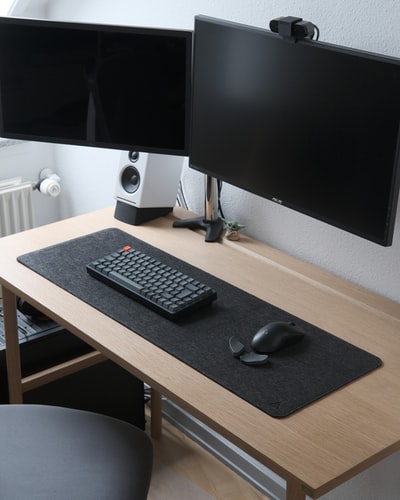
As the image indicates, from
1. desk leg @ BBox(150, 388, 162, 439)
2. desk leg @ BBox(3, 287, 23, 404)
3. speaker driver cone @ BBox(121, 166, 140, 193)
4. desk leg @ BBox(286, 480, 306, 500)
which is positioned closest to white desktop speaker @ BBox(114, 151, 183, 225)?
speaker driver cone @ BBox(121, 166, 140, 193)

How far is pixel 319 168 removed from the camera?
1896mm

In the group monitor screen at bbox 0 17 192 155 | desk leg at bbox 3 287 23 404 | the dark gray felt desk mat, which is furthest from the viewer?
desk leg at bbox 3 287 23 404

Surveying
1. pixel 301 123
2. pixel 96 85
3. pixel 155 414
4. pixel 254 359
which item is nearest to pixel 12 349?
pixel 155 414

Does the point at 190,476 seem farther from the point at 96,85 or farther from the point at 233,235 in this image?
the point at 96,85

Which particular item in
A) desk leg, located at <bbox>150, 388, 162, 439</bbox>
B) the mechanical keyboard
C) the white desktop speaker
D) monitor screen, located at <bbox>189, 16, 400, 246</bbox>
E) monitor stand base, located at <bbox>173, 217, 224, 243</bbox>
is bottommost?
desk leg, located at <bbox>150, 388, 162, 439</bbox>

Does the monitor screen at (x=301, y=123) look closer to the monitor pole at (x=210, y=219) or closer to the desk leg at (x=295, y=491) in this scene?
the monitor pole at (x=210, y=219)

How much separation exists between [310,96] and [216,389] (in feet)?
2.05

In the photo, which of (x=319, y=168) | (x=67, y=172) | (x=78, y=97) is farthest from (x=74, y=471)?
(x=67, y=172)

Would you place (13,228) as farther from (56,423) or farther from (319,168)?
(319,168)

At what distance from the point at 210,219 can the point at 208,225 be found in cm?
2

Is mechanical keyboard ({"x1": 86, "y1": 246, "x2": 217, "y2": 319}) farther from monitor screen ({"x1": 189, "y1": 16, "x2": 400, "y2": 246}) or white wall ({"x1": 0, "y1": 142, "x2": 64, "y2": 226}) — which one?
white wall ({"x1": 0, "y1": 142, "x2": 64, "y2": 226})

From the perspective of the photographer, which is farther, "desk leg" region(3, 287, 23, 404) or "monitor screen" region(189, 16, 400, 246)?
"desk leg" region(3, 287, 23, 404)

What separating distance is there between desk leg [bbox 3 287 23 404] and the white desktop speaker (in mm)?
366

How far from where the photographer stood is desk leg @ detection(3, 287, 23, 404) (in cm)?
226
